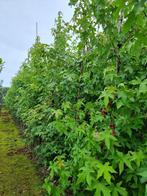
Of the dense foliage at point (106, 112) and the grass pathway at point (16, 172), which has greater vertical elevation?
the dense foliage at point (106, 112)

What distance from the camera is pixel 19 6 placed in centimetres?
1617

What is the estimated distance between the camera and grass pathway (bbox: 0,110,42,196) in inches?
193

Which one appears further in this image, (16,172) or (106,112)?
(16,172)

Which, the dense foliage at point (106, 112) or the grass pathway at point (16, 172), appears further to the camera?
the grass pathway at point (16, 172)

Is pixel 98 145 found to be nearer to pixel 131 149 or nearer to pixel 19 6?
pixel 131 149

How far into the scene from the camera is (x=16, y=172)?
5.87 metres

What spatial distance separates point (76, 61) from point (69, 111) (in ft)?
2.64

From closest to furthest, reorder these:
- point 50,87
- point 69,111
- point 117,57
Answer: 1. point 117,57
2. point 69,111
3. point 50,87

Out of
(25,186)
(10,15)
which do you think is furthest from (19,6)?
(25,186)

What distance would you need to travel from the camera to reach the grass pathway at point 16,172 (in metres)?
4.89

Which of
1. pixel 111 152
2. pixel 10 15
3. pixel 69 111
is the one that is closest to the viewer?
pixel 111 152

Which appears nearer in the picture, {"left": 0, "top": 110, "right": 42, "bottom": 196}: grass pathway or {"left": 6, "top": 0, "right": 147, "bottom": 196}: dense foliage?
{"left": 6, "top": 0, "right": 147, "bottom": 196}: dense foliage

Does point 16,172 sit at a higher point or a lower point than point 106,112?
lower

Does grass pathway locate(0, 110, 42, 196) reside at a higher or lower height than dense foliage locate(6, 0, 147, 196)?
lower
